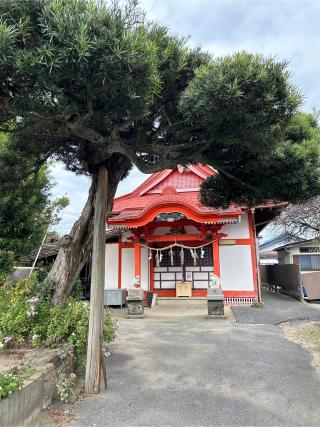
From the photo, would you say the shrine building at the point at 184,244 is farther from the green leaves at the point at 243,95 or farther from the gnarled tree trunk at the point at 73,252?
the green leaves at the point at 243,95

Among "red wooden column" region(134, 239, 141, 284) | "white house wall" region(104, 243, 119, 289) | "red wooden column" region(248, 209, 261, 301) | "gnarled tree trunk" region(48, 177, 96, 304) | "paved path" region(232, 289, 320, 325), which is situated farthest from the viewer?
"white house wall" region(104, 243, 119, 289)

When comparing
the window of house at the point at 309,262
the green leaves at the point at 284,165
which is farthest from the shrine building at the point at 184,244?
the window of house at the point at 309,262

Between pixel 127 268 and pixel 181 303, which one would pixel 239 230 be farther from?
pixel 127 268

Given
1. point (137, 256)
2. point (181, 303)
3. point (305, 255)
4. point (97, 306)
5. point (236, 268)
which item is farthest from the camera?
point (305, 255)

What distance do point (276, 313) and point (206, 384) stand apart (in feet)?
20.9

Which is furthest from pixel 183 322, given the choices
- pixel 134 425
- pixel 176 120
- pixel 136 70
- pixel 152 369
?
pixel 136 70

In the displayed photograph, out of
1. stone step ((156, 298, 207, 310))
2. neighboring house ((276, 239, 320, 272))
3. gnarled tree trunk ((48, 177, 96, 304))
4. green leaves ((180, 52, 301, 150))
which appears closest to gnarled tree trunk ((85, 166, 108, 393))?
gnarled tree trunk ((48, 177, 96, 304))

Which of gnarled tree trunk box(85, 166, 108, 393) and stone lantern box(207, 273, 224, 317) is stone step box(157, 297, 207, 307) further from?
gnarled tree trunk box(85, 166, 108, 393)

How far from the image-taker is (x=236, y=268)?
1162cm

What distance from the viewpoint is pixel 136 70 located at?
277 centimetres

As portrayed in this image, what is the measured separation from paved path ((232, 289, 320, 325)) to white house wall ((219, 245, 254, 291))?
1.09m

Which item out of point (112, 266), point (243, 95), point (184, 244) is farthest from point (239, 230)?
point (243, 95)

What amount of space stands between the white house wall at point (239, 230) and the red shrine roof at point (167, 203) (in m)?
1.19

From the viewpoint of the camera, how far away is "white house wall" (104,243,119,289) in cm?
1272
